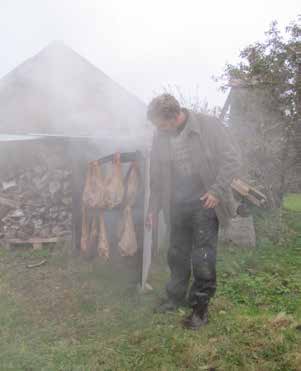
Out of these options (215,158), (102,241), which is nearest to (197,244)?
(215,158)

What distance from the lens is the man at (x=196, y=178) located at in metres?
2.74

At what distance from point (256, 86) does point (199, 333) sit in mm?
4334

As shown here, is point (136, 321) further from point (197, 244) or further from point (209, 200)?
point (209, 200)

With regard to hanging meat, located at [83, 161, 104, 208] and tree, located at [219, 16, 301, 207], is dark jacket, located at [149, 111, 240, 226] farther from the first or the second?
tree, located at [219, 16, 301, 207]

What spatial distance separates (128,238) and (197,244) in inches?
35.5

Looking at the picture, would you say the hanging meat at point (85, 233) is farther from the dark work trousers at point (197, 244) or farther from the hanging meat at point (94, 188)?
the dark work trousers at point (197, 244)

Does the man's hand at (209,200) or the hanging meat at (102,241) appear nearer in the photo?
the man's hand at (209,200)

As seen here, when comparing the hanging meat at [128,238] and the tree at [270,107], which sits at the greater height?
the tree at [270,107]

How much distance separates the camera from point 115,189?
11.7 ft

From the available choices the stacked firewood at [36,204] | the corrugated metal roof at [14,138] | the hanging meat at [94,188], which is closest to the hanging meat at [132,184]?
the hanging meat at [94,188]

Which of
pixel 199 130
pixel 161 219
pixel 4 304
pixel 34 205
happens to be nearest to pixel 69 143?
pixel 34 205

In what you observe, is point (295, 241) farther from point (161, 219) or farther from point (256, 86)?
point (256, 86)

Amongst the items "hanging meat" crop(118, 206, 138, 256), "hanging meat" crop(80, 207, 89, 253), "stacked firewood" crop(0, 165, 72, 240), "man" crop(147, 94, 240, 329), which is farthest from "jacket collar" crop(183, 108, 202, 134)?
"stacked firewood" crop(0, 165, 72, 240)

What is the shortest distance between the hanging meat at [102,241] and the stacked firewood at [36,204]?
183cm
